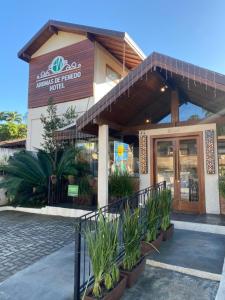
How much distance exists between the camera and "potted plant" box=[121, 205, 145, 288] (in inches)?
150

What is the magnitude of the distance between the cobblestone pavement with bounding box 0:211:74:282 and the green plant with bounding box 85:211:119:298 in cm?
191

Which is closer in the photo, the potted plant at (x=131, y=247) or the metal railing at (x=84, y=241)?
the metal railing at (x=84, y=241)

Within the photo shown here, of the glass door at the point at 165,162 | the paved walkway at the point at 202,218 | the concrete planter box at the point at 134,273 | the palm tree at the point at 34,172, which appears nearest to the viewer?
the concrete planter box at the point at 134,273

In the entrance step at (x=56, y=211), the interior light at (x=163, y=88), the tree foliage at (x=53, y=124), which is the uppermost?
the interior light at (x=163, y=88)

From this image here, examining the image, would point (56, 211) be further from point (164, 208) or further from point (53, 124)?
point (164, 208)

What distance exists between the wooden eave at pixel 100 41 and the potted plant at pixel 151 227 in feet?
26.4

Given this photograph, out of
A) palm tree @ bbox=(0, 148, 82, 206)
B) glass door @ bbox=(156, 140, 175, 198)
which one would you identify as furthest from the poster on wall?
glass door @ bbox=(156, 140, 175, 198)

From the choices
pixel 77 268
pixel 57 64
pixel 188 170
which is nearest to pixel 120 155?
pixel 188 170

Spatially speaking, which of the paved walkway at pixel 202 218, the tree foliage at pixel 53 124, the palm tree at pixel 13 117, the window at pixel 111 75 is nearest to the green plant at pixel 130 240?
the paved walkway at pixel 202 218

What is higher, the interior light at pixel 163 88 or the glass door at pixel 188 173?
the interior light at pixel 163 88

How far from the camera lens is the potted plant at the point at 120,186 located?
921 cm

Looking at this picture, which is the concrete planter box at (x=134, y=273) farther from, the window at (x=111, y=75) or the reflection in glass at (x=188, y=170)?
the window at (x=111, y=75)

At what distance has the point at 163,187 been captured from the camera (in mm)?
6484

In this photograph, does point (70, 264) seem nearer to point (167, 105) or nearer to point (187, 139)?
point (187, 139)
